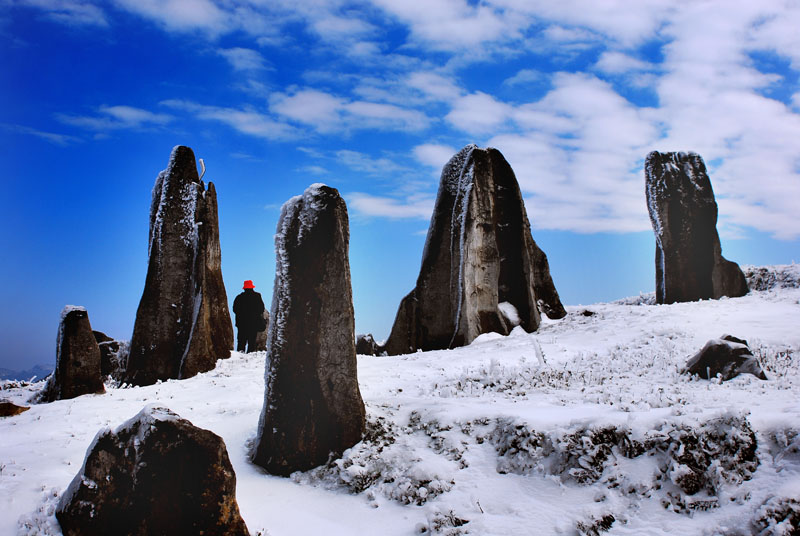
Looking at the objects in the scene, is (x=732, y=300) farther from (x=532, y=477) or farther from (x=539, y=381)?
(x=532, y=477)

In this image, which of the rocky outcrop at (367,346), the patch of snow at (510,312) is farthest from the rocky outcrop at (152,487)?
the rocky outcrop at (367,346)

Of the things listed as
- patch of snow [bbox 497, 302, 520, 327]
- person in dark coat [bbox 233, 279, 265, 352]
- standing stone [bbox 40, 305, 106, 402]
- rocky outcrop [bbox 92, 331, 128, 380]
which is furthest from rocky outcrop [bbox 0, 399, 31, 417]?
patch of snow [bbox 497, 302, 520, 327]

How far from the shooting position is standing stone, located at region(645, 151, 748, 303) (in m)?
19.6

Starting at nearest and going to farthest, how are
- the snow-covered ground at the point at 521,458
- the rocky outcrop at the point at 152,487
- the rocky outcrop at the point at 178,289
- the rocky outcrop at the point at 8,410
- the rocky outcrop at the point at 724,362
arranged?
the rocky outcrop at the point at 152,487, the snow-covered ground at the point at 521,458, the rocky outcrop at the point at 724,362, the rocky outcrop at the point at 8,410, the rocky outcrop at the point at 178,289

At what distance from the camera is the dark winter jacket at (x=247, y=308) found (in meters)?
17.4

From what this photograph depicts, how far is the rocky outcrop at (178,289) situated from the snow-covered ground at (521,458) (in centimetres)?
320

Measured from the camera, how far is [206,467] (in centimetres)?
518

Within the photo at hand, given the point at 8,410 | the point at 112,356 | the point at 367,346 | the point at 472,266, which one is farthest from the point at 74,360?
the point at 472,266

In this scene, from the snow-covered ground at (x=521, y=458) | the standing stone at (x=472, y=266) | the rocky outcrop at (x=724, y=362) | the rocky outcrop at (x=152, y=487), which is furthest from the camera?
the standing stone at (x=472, y=266)

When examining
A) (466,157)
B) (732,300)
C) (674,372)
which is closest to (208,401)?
(674,372)

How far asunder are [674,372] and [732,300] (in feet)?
30.4

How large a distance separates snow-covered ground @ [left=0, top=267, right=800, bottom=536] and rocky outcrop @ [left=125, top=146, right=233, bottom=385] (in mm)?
3195

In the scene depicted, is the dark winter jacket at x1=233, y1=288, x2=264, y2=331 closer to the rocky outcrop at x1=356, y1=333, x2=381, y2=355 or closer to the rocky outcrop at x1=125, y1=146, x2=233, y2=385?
the rocky outcrop at x1=125, y1=146, x2=233, y2=385

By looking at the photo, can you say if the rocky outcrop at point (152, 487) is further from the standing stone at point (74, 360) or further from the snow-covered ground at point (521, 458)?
the standing stone at point (74, 360)
